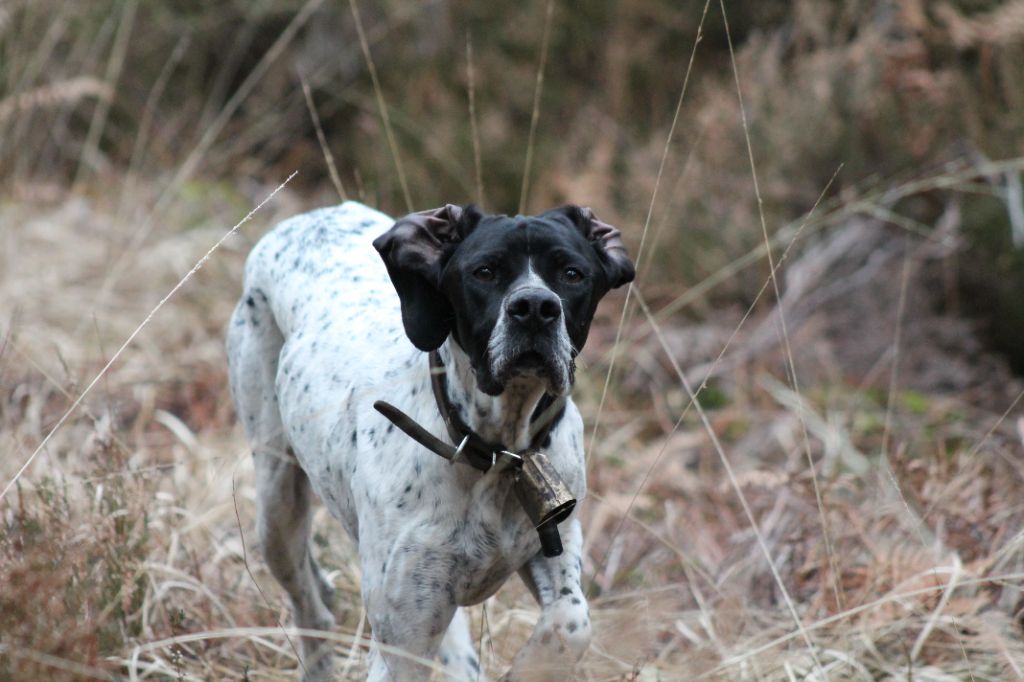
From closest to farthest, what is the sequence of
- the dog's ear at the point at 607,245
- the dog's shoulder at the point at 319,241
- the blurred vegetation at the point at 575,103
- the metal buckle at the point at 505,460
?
→ the metal buckle at the point at 505,460
the dog's ear at the point at 607,245
the dog's shoulder at the point at 319,241
the blurred vegetation at the point at 575,103

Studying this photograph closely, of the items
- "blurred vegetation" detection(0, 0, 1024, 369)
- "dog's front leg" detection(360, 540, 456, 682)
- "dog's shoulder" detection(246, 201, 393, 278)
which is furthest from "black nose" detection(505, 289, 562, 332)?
"blurred vegetation" detection(0, 0, 1024, 369)

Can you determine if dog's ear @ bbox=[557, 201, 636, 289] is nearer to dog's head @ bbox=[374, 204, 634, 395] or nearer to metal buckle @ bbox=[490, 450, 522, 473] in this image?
dog's head @ bbox=[374, 204, 634, 395]

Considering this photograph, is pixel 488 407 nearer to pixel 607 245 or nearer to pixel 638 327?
pixel 607 245

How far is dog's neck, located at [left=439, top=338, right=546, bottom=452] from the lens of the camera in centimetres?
311

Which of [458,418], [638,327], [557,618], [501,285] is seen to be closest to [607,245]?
[501,285]

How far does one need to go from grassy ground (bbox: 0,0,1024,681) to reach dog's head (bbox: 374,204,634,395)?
1.71ft

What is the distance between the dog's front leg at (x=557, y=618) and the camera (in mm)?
2887

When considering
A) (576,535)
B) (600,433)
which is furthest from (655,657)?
(600,433)

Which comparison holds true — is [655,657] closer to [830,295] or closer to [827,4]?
[830,295]

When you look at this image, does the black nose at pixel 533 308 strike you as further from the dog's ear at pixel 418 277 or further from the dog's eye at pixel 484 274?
the dog's ear at pixel 418 277

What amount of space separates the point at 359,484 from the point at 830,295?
4368 millimetres

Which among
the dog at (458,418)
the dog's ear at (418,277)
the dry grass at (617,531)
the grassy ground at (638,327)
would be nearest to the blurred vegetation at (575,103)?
the grassy ground at (638,327)

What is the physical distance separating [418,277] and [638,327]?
3969 millimetres

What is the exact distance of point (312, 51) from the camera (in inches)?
404
